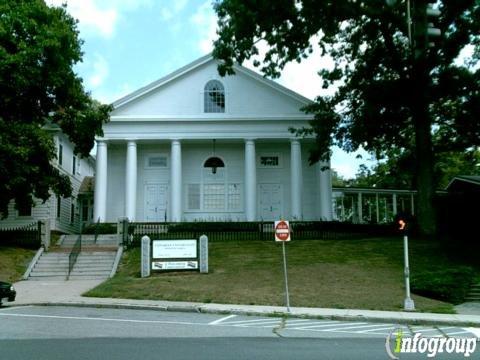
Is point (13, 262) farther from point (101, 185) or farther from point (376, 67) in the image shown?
point (376, 67)

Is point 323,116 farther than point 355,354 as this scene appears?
Yes

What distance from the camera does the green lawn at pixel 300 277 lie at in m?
17.5

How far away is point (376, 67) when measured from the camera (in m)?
29.8

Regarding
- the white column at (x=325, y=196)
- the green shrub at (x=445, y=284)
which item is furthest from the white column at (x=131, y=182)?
the green shrub at (x=445, y=284)

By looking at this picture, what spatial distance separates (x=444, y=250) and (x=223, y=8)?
14.8 metres

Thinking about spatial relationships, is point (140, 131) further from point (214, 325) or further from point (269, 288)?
point (214, 325)

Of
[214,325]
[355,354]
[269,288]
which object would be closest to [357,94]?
[269,288]

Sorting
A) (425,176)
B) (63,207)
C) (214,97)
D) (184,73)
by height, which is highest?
(184,73)

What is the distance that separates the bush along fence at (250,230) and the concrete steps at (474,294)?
1144cm

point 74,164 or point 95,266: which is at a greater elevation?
point 74,164

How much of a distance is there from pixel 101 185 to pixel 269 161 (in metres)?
11.0

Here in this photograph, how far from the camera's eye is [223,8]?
25.3 metres

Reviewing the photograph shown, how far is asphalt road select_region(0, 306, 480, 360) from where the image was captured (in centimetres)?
889

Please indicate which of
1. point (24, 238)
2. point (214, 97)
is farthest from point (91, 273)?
point (214, 97)
